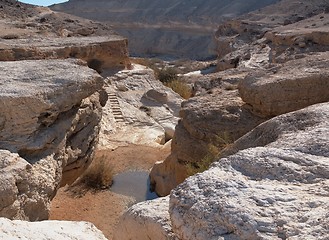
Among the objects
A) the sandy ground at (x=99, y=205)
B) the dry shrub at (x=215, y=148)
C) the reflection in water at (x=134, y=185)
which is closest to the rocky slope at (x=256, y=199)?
the dry shrub at (x=215, y=148)

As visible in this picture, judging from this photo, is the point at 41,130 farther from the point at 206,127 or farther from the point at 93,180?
the point at 93,180

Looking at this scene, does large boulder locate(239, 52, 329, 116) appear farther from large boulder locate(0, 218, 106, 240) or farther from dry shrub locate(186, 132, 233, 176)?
large boulder locate(0, 218, 106, 240)

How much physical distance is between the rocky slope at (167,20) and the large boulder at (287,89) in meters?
29.0

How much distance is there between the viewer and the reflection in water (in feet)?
27.2

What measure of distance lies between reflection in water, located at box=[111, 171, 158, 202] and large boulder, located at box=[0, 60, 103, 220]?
5.20 ft

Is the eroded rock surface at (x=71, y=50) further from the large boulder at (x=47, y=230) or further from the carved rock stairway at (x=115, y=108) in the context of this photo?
the large boulder at (x=47, y=230)

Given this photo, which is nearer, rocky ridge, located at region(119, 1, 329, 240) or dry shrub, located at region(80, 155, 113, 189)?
rocky ridge, located at region(119, 1, 329, 240)

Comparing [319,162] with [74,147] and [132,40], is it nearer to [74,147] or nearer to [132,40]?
[74,147]

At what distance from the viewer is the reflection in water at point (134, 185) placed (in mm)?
8289

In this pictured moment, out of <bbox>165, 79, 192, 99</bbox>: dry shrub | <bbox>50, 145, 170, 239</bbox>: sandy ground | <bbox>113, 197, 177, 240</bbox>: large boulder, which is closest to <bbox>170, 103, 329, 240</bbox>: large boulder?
<bbox>113, 197, 177, 240</bbox>: large boulder

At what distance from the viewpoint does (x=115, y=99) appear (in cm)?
1273

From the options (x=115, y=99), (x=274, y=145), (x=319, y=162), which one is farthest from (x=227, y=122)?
(x=115, y=99)

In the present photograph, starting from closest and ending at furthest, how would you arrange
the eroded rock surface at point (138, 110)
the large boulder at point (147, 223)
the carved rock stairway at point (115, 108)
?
1. the large boulder at point (147, 223)
2. the eroded rock surface at point (138, 110)
3. the carved rock stairway at point (115, 108)

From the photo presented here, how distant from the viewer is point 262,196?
2547 millimetres
